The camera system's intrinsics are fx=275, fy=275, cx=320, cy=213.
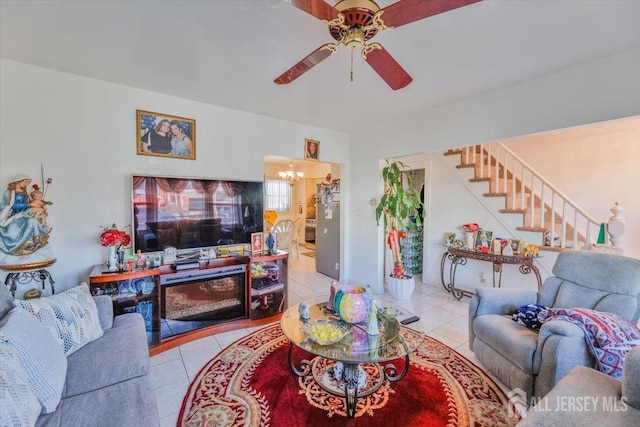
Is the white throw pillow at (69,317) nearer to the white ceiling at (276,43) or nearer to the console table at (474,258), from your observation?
the white ceiling at (276,43)

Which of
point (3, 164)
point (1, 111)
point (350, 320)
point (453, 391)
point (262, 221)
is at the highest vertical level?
point (1, 111)

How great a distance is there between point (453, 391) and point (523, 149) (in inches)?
162

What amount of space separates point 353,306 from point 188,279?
1.75 metres

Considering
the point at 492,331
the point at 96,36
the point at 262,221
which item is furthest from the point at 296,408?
the point at 96,36

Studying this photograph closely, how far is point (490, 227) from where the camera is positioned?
12.8ft

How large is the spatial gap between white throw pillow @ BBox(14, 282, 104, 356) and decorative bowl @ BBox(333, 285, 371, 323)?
63.9 inches

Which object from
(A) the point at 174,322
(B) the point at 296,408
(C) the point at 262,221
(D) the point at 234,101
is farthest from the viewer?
(C) the point at 262,221

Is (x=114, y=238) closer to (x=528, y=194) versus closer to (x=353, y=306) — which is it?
(x=353, y=306)

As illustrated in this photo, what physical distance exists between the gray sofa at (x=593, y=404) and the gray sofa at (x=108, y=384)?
1.70 metres

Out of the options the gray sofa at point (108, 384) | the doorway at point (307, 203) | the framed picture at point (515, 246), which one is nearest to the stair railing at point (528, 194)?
the framed picture at point (515, 246)

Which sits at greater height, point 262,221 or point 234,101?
point 234,101

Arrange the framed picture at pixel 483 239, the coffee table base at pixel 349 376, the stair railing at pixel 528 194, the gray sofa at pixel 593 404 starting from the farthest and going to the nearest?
the framed picture at pixel 483 239, the stair railing at pixel 528 194, the coffee table base at pixel 349 376, the gray sofa at pixel 593 404

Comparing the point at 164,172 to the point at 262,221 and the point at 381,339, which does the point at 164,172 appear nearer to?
the point at 262,221

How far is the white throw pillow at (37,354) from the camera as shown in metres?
1.21
